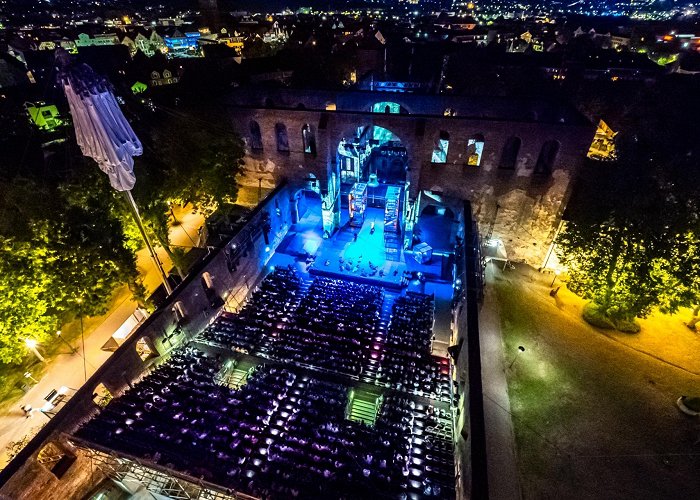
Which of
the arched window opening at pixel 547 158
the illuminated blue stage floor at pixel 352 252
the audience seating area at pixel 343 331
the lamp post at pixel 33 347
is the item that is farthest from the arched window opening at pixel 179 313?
the arched window opening at pixel 547 158

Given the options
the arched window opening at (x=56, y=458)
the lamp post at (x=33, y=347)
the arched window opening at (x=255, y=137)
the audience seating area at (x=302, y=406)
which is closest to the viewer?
the audience seating area at (x=302, y=406)

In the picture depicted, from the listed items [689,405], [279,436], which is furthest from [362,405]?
[689,405]

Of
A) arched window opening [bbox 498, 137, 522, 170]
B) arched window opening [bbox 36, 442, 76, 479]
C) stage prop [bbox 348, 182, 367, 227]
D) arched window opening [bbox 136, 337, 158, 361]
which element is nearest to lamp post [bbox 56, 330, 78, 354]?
arched window opening [bbox 136, 337, 158, 361]

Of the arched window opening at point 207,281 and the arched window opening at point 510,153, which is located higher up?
the arched window opening at point 510,153

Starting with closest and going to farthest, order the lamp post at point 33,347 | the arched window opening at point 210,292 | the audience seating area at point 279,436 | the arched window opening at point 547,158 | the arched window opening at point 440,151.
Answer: the audience seating area at point 279,436
the lamp post at point 33,347
the arched window opening at point 210,292
the arched window opening at point 547,158
the arched window opening at point 440,151

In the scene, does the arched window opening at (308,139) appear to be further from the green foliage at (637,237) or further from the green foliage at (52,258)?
the green foliage at (637,237)

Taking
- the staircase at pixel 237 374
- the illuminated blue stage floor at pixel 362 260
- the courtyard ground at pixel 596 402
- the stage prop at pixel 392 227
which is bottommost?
the courtyard ground at pixel 596 402

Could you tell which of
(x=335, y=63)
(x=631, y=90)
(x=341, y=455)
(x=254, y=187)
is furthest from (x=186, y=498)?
(x=631, y=90)
